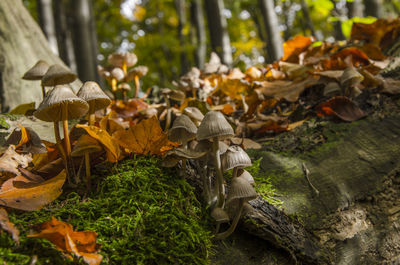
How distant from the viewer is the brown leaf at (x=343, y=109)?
212cm

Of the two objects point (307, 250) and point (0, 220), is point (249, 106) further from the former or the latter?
point (0, 220)

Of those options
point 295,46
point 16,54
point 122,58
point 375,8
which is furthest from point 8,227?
point 375,8

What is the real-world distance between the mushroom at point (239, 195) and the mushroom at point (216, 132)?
82 millimetres

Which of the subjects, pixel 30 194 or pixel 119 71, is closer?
pixel 30 194

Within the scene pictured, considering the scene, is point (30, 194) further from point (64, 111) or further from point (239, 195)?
point (239, 195)

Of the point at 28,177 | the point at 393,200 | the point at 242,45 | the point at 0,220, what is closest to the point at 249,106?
the point at 393,200

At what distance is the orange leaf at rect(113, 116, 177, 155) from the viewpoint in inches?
58.6

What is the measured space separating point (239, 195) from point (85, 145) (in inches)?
30.1

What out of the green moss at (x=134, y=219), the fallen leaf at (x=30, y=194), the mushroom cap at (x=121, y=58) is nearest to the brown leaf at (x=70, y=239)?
the green moss at (x=134, y=219)

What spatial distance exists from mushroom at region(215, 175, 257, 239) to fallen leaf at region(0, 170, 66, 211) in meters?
0.78

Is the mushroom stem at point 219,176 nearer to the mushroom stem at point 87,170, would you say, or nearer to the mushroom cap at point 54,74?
the mushroom stem at point 87,170

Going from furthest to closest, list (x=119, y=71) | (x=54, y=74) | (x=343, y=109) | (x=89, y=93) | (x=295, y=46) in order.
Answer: (x=119, y=71)
(x=295, y=46)
(x=343, y=109)
(x=54, y=74)
(x=89, y=93)

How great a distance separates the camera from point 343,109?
85.1 inches

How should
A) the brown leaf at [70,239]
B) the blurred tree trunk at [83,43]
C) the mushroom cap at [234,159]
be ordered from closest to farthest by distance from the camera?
the brown leaf at [70,239], the mushroom cap at [234,159], the blurred tree trunk at [83,43]
